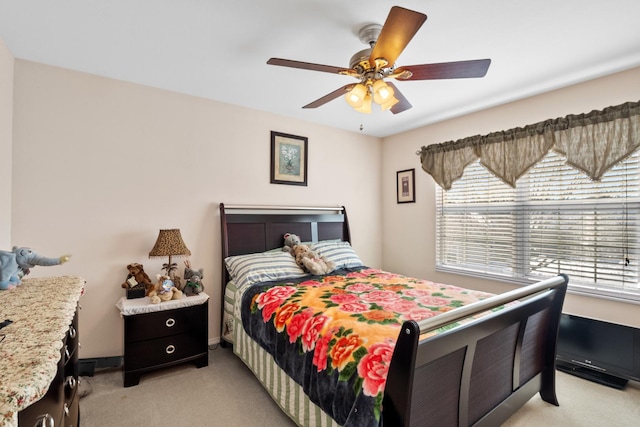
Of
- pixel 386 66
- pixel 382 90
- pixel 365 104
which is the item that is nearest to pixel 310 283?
pixel 365 104

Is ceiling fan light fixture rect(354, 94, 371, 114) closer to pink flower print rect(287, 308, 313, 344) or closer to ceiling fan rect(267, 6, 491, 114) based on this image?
ceiling fan rect(267, 6, 491, 114)

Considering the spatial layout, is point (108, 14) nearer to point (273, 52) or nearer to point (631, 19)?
point (273, 52)

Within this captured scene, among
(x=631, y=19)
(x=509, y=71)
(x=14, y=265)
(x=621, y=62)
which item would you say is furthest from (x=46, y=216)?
(x=621, y=62)

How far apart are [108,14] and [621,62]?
134 inches

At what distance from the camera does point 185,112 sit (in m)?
2.78

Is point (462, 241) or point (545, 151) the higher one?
point (545, 151)

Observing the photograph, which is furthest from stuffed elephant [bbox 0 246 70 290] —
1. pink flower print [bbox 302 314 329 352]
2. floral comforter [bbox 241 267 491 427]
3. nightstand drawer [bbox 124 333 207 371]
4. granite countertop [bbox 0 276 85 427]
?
pink flower print [bbox 302 314 329 352]

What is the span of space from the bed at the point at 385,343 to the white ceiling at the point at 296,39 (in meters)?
1.37

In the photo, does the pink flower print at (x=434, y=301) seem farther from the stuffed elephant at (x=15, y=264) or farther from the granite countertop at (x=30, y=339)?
the stuffed elephant at (x=15, y=264)

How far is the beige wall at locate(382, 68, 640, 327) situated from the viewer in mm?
2352

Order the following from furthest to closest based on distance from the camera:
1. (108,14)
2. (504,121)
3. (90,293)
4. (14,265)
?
(504,121) → (90,293) → (108,14) → (14,265)

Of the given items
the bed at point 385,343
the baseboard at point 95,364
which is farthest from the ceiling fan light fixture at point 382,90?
the baseboard at point 95,364

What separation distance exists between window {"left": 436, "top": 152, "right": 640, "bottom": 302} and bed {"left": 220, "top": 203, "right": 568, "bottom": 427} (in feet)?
2.89

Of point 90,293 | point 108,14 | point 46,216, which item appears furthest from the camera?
point 90,293
